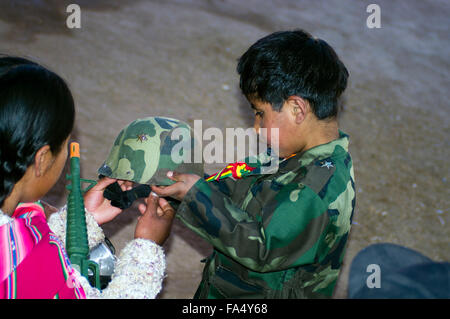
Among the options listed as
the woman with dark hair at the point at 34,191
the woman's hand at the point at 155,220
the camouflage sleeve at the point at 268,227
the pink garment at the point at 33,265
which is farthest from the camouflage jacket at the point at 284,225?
the pink garment at the point at 33,265

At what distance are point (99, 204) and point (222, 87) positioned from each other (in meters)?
4.21

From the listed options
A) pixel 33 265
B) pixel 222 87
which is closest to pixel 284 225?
pixel 33 265

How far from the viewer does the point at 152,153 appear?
217 cm

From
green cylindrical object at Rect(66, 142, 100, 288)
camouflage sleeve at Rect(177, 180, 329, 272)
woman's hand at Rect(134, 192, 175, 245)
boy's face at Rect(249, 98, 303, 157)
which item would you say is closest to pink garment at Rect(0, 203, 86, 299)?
green cylindrical object at Rect(66, 142, 100, 288)

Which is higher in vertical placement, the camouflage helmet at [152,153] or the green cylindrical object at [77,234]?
the camouflage helmet at [152,153]

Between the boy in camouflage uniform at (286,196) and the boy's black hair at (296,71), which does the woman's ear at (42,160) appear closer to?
the boy in camouflage uniform at (286,196)

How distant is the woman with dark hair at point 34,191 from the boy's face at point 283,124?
0.77 meters

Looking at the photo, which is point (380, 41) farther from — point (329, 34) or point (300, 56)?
point (300, 56)

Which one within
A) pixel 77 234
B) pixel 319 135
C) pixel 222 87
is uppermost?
pixel 319 135

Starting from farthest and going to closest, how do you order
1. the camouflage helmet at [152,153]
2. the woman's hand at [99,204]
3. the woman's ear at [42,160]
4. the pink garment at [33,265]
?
the woman's hand at [99,204], the camouflage helmet at [152,153], the woman's ear at [42,160], the pink garment at [33,265]

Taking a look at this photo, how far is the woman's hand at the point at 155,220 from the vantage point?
1.92 metres

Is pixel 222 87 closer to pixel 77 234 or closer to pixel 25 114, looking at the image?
pixel 77 234
